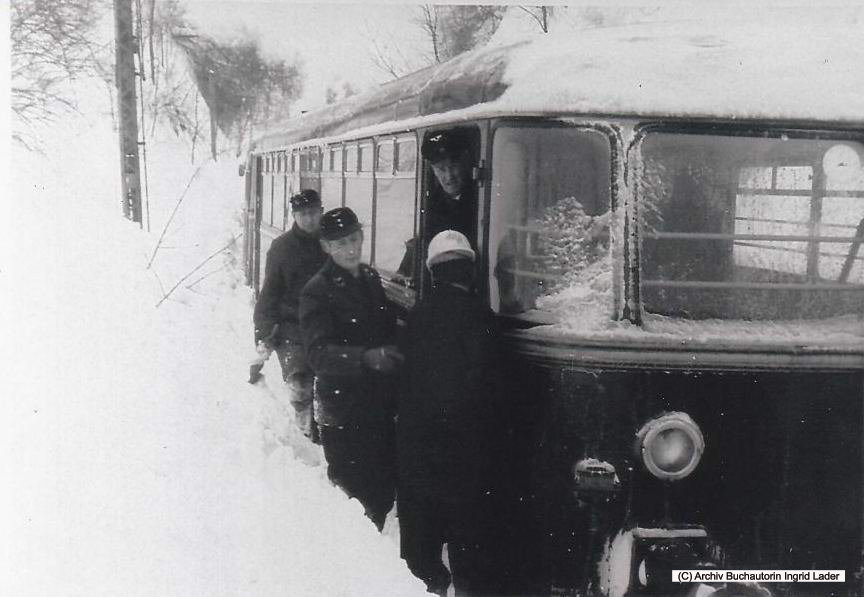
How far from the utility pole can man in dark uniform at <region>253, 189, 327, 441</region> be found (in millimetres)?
576

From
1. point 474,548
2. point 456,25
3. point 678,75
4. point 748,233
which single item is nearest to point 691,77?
point 678,75

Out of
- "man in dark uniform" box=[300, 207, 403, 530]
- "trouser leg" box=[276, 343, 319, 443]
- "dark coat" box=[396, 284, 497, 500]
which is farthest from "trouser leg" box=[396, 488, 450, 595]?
"trouser leg" box=[276, 343, 319, 443]

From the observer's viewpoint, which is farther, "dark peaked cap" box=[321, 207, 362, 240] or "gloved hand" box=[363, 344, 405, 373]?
"dark peaked cap" box=[321, 207, 362, 240]

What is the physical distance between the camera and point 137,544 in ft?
9.71

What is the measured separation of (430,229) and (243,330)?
97cm

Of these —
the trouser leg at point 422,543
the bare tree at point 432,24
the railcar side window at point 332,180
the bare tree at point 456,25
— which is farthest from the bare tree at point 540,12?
the trouser leg at point 422,543

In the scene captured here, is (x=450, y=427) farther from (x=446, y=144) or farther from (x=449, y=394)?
(x=446, y=144)

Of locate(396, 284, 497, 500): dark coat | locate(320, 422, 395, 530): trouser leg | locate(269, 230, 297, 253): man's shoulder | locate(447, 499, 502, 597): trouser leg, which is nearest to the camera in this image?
locate(396, 284, 497, 500): dark coat

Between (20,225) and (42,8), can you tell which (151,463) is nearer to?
(20,225)

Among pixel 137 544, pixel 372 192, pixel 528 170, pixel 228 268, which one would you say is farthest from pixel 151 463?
pixel 528 170

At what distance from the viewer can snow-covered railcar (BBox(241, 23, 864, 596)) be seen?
2387 millimetres

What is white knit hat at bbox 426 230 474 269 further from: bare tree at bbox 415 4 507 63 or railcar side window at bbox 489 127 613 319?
bare tree at bbox 415 4 507 63

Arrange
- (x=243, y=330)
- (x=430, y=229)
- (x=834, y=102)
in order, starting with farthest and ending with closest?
(x=243, y=330), (x=430, y=229), (x=834, y=102)

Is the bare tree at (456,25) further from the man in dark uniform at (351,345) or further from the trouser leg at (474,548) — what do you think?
the trouser leg at (474,548)
